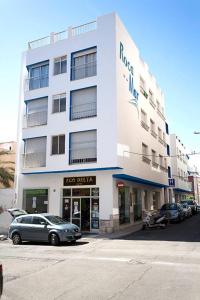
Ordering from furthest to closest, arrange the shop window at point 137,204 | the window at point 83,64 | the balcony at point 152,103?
the balcony at point 152,103
the shop window at point 137,204
the window at point 83,64

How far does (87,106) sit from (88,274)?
15673 mm

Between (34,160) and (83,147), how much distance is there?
455 cm

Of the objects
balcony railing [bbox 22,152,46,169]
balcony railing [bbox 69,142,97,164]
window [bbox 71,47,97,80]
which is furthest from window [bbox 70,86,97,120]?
balcony railing [bbox 22,152,46,169]

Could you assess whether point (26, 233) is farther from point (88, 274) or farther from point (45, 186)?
point (88, 274)

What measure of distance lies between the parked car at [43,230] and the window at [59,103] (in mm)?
9871

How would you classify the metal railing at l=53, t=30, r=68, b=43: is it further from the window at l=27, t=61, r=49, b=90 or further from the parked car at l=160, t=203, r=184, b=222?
the parked car at l=160, t=203, r=184, b=222

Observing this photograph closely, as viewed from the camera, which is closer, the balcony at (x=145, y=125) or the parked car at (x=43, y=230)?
the parked car at (x=43, y=230)

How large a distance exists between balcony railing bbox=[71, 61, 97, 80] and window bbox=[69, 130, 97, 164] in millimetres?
4492

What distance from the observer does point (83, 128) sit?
2236 centimetres

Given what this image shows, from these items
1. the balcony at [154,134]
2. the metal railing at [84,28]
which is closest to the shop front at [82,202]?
the metal railing at [84,28]

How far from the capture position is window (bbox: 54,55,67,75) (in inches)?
975

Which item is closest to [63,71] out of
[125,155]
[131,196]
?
[125,155]

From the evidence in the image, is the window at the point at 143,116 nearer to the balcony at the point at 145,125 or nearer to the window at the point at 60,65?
the balcony at the point at 145,125

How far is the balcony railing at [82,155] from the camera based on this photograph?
21.8 meters
